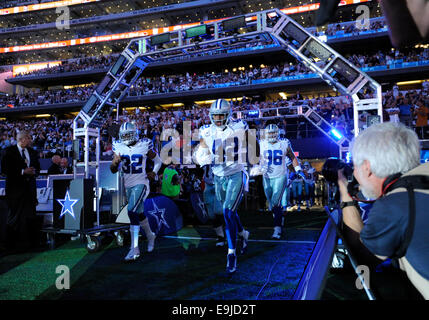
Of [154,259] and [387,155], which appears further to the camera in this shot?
[154,259]

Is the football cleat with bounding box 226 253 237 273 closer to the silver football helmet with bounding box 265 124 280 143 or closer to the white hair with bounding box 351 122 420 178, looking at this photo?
the white hair with bounding box 351 122 420 178

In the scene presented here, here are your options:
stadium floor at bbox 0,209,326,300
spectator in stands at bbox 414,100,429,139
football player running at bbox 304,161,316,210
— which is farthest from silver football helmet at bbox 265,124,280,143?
spectator in stands at bbox 414,100,429,139

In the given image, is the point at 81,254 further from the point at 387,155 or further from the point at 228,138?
the point at 387,155

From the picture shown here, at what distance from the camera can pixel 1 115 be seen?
40.4 meters

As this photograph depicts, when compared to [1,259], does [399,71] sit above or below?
above

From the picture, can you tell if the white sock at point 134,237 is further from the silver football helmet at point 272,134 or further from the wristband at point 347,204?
the wristband at point 347,204

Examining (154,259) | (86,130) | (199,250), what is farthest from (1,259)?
(86,130)

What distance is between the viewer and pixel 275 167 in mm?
7262

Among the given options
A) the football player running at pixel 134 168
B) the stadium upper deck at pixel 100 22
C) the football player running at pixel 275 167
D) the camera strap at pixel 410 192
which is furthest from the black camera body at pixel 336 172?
the stadium upper deck at pixel 100 22

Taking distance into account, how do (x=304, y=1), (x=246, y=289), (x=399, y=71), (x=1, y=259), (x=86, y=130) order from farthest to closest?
(x=304, y=1) → (x=399, y=71) → (x=86, y=130) → (x=1, y=259) → (x=246, y=289)

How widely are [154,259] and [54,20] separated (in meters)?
50.6

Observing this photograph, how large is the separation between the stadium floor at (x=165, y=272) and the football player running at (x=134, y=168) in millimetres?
665

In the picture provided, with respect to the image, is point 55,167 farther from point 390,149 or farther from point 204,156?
point 390,149

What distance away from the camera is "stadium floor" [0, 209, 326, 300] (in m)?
3.51
